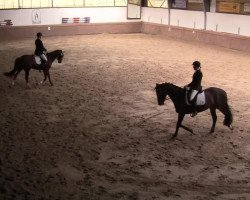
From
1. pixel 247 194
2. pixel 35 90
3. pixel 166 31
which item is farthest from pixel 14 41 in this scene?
pixel 247 194

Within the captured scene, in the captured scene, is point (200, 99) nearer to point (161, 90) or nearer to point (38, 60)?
point (161, 90)

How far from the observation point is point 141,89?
14.6 m

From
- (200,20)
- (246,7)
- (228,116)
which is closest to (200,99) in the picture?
(228,116)

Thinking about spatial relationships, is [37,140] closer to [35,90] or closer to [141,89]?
[35,90]

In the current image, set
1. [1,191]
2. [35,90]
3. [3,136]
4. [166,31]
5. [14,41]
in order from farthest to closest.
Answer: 1. [166,31]
2. [14,41]
3. [35,90]
4. [3,136]
5. [1,191]

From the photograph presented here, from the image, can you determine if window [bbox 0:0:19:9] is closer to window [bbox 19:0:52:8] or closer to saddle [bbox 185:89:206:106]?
window [bbox 19:0:52:8]

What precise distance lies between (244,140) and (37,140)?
5.13 metres

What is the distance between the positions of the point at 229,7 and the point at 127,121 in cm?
1526

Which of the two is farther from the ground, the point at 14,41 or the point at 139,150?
the point at 14,41

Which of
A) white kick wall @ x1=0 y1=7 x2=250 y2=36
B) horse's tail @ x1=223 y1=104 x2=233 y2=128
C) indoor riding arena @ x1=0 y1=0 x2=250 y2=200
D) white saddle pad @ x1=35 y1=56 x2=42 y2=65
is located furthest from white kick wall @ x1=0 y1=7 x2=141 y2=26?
horse's tail @ x1=223 y1=104 x2=233 y2=128

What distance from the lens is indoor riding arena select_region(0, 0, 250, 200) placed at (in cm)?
743

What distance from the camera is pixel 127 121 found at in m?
11.1

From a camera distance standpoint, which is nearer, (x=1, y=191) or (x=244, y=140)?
(x=1, y=191)

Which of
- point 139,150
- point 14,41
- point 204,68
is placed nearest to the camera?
point 139,150
